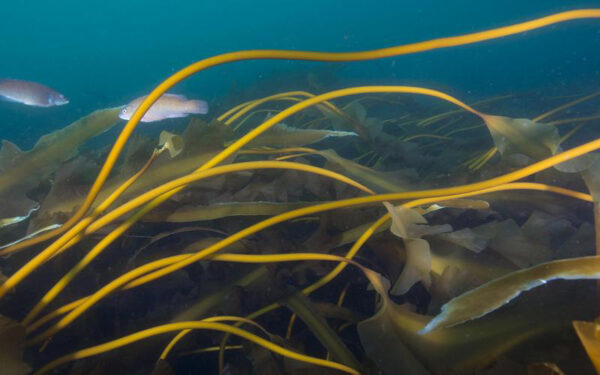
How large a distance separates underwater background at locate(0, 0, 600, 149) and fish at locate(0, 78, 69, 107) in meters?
18.9

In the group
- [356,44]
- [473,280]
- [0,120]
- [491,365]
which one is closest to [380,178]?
[473,280]

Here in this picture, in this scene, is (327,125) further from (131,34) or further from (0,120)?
(131,34)

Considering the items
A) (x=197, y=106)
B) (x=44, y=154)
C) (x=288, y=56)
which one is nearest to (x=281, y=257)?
(x=288, y=56)

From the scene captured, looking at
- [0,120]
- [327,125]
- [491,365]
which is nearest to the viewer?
[491,365]

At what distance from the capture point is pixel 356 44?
43.7 metres

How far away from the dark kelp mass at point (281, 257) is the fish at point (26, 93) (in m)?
2.52

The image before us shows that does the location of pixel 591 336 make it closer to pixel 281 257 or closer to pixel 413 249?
pixel 413 249

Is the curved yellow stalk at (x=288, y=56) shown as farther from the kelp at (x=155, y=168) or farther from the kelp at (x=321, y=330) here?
the kelp at (x=321, y=330)

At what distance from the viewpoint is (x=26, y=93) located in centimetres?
299

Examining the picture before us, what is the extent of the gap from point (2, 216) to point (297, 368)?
3.23 ft

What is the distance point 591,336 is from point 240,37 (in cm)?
6003

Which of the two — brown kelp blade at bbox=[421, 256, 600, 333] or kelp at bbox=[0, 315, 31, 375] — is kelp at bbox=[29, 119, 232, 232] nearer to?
kelp at bbox=[0, 315, 31, 375]

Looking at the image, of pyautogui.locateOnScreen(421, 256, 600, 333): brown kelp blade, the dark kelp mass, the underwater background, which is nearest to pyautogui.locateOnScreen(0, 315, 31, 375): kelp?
the dark kelp mass

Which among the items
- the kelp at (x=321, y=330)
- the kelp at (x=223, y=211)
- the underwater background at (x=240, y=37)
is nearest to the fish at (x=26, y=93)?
the kelp at (x=223, y=211)
